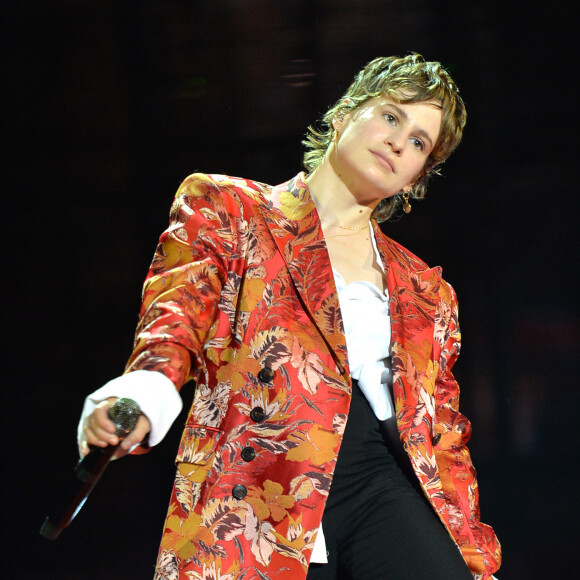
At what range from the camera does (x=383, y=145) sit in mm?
1358

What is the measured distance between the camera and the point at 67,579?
1748mm

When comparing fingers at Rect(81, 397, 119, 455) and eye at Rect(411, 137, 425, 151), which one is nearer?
fingers at Rect(81, 397, 119, 455)

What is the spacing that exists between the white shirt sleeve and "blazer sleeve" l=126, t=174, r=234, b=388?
0.02 metres

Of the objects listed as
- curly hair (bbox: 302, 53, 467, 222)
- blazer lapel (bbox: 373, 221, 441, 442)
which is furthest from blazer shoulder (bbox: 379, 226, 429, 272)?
curly hair (bbox: 302, 53, 467, 222)

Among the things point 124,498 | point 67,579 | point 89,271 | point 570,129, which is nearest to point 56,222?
point 89,271

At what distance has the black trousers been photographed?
112 centimetres

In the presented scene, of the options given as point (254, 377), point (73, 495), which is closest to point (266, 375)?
point (254, 377)

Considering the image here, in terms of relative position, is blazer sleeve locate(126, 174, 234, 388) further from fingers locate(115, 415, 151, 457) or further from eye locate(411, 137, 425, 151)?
eye locate(411, 137, 425, 151)

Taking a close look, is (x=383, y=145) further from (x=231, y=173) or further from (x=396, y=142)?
(x=231, y=173)

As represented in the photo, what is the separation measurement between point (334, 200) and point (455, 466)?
0.53m

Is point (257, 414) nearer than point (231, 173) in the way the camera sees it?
Yes

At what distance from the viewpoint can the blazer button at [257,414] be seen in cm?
107

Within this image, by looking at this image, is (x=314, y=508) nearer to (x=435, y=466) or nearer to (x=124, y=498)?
(x=435, y=466)

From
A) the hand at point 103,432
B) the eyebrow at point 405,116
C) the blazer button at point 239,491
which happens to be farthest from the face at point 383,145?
the hand at point 103,432
